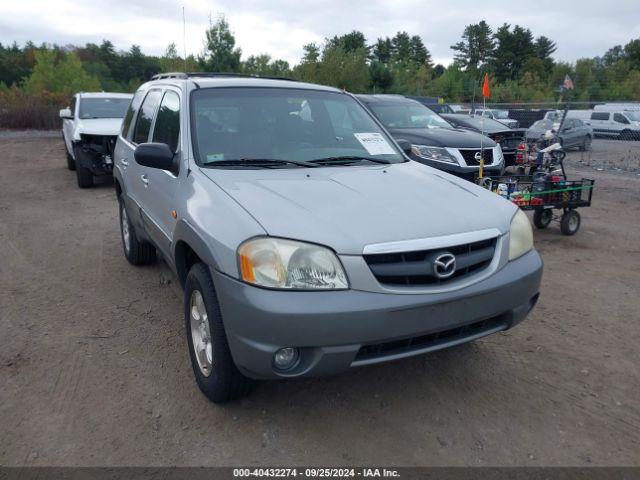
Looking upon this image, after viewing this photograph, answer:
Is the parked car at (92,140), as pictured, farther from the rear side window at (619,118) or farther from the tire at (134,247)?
the rear side window at (619,118)

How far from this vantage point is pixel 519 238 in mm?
2934

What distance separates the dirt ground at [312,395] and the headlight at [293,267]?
2.88ft

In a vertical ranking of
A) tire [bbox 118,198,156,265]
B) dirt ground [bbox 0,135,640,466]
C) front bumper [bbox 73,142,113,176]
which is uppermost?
front bumper [bbox 73,142,113,176]

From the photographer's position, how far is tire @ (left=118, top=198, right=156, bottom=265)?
5.12 meters

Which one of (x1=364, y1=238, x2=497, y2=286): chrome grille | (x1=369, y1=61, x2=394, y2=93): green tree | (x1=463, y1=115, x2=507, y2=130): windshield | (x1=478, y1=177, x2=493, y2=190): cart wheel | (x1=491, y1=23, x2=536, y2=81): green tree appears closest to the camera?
(x1=364, y1=238, x2=497, y2=286): chrome grille

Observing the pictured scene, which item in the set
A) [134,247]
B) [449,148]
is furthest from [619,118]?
[134,247]

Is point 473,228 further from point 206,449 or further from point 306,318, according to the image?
point 206,449

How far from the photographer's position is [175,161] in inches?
131

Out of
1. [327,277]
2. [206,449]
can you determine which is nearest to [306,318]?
[327,277]

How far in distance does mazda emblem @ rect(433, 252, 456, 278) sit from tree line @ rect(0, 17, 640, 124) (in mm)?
6446

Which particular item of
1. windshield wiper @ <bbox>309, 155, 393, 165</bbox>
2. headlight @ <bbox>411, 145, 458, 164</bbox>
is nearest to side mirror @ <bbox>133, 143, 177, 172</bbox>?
windshield wiper @ <bbox>309, 155, 393, 165</bbox>

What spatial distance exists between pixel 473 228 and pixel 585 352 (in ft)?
5.28

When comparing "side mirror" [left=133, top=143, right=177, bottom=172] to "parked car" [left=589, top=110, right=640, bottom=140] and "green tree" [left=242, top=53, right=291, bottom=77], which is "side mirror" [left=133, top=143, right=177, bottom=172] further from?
"green tree" [left=242, top=53, right=291, bottom=77]

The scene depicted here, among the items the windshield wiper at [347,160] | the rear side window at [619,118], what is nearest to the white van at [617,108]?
the rear side window at [619,118]
